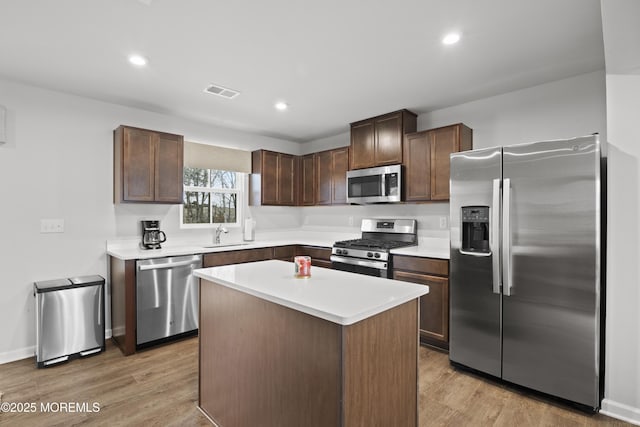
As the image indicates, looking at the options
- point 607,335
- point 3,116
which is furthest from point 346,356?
point 3,116

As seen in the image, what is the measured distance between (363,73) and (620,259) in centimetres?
225

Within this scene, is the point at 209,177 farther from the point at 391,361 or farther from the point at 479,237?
the point at 391,361

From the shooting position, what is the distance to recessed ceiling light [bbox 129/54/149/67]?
245 centimetres

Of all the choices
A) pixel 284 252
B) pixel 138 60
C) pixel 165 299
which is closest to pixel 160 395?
pixel 165 299

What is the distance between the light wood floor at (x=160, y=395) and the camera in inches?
80.5

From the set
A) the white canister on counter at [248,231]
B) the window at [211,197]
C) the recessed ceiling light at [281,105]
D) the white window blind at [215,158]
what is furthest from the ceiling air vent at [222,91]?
the white canister on counter at [248,231]

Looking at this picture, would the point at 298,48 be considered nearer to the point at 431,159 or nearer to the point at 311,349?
the point at 431,159

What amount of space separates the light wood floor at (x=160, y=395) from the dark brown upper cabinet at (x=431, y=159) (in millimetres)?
1623

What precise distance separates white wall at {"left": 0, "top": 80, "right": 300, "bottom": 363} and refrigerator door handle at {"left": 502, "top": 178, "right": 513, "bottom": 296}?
3534mm

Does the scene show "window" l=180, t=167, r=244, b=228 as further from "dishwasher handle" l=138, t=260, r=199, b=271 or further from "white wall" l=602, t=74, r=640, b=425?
"white wall" l=602, t=74, r=640, b=425

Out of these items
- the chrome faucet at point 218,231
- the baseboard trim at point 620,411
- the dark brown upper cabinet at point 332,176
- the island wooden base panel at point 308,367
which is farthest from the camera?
the dark brown upper cabinet at point 332,176

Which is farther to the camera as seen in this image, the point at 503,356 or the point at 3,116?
the point at 3,116

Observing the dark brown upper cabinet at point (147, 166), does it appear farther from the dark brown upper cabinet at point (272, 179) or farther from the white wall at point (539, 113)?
the white wall at point (539, 113)

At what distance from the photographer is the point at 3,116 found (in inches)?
111
